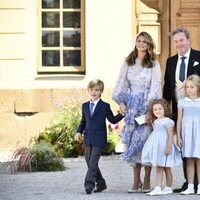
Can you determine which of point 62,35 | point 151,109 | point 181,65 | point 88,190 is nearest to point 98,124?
point 151,109

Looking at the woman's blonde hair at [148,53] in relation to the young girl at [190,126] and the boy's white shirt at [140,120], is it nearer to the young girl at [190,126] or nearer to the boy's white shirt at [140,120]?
the young girl at [190,126]

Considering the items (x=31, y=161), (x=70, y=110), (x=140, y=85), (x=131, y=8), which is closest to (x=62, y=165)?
(x=31, y=161)

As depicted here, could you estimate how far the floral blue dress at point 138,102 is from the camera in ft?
30.4

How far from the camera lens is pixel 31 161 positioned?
1152 centimetres

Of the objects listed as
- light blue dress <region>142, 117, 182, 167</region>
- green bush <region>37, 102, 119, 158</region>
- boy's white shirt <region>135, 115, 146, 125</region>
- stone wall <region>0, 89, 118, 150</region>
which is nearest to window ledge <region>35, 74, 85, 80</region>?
stone wall <region>0, 89, 118, 150</region>

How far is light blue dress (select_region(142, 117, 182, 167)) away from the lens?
A: 29.9ft

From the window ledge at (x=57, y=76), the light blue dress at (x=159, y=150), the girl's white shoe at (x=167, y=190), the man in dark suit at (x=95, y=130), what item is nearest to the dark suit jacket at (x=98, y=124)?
the man in dark suit at (x=95, y=130)

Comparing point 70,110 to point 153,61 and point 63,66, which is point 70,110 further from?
point 153,61

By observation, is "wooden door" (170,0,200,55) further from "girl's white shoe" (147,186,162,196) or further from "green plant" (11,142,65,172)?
"girl's white shoe" (147,186,162,196)

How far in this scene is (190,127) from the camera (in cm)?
919

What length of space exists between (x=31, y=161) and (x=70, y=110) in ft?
7.21

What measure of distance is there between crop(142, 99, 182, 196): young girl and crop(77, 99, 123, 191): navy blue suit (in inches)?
16.3

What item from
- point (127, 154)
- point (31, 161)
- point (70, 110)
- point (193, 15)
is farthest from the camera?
point (193, 15)

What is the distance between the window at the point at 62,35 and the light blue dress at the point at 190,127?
201 inches
